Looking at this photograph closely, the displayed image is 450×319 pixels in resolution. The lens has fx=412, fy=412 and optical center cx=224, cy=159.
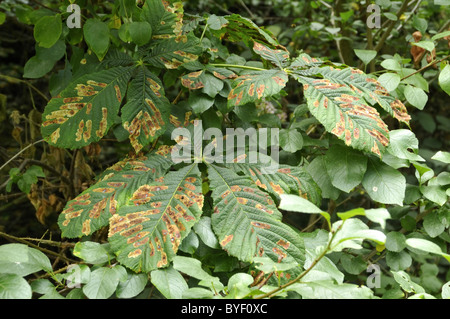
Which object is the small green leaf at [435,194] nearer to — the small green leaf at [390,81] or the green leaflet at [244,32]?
the small green leaf at [390,81]

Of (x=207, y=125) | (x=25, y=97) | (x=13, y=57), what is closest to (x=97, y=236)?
(x=207, y=125)

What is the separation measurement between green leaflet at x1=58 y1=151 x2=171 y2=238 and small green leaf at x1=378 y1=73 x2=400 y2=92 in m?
0.58

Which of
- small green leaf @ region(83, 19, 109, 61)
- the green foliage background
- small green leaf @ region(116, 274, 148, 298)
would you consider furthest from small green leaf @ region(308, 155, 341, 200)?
small green leaf @ region(83, 19, 109, 61)

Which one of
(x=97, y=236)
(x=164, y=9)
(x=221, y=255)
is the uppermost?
(x=164, y=9)

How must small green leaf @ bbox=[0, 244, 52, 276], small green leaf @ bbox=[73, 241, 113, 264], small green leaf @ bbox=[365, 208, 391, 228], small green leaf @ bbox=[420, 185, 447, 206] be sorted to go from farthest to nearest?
small green leaf @ bbox=[420, 185, 447, 206] < small green leaf @ bbox=[73, 241, 113, 264] < small green leaf @ bbox=[0, 244, 52, 276] < small green leaf @ bbox=[365, 208, 391, 228]

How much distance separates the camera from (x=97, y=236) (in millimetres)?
1133

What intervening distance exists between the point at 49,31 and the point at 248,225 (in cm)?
66

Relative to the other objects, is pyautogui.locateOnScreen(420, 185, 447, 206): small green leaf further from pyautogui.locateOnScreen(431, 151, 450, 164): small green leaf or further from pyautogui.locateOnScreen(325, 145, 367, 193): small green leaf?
pyautogui.locateOnScreen(325, 145, 367, 193): small green leaf

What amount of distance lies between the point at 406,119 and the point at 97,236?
2.78ft

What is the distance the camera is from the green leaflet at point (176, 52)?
0.96 metres

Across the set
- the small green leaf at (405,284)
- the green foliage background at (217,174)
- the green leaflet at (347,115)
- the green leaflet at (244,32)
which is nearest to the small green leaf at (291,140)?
the green foliage background at (217,174)

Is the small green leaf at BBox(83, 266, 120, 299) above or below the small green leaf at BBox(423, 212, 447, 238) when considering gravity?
above

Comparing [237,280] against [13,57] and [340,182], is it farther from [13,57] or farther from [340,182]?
[13,57]

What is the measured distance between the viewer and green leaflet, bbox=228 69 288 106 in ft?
2.94
